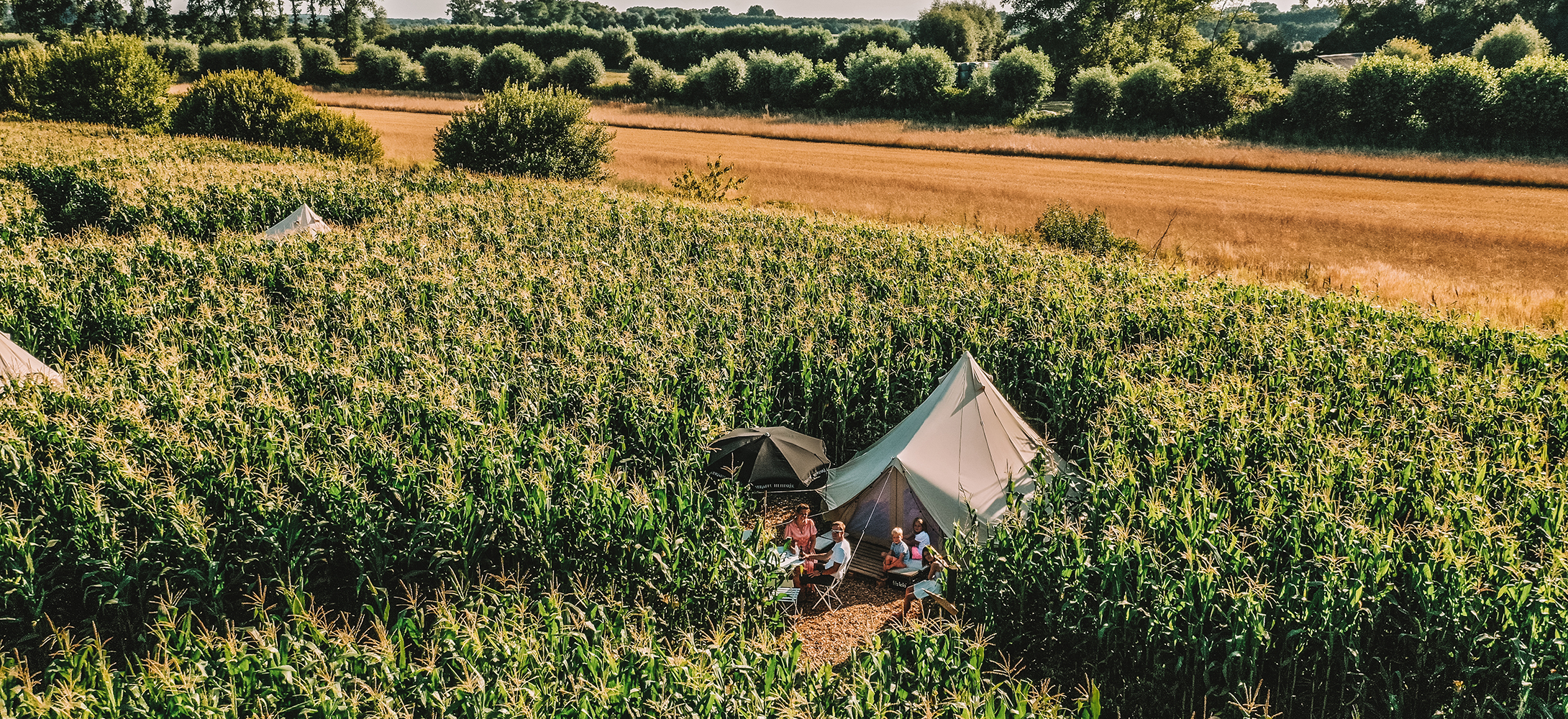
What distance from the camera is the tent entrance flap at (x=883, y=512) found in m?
11.5

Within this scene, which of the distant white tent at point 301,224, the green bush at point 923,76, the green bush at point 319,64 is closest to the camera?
the distant white tent at point 301,224

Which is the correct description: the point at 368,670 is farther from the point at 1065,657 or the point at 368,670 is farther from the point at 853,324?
the point at 853,324

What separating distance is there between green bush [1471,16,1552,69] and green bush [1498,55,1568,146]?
14963 mm

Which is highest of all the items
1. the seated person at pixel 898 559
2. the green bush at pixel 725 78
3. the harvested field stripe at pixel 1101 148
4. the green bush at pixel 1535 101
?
the green bush at pixel 725 78

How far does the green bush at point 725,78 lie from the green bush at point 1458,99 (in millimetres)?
44633

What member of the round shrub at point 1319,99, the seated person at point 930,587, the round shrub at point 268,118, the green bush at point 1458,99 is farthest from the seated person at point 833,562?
the green bush at point 1458,99

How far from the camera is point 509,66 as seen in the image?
241ft

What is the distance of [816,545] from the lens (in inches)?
456

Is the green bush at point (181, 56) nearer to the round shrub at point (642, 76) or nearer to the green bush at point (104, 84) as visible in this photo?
the green bush at point (104, 84)

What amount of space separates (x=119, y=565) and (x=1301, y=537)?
12241 millimetres

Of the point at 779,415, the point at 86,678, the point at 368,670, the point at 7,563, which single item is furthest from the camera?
the point at 779,415

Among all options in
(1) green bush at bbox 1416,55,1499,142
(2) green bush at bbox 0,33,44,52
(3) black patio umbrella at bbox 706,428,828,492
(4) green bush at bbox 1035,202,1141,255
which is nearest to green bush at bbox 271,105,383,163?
(4) green bush at bbox 1035,202,1141,255

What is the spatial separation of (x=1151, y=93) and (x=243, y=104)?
165 feet

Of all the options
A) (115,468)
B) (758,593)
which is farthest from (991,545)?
(115,468)
